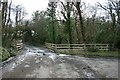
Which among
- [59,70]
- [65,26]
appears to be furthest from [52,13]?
[59,70]

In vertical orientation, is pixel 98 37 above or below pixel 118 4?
below

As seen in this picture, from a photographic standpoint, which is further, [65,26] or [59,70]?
[65,26]

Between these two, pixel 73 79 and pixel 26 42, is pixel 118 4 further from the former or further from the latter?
pixel 26 42

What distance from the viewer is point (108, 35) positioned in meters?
26.6

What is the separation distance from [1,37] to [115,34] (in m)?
12.1

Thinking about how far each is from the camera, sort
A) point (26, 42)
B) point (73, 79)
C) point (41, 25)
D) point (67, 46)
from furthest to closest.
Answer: point (26, 42), point (41, 25), point (67, 46), point (73, 79)

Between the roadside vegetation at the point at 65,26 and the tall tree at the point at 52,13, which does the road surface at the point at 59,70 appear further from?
the tall tree at the point at 52,13

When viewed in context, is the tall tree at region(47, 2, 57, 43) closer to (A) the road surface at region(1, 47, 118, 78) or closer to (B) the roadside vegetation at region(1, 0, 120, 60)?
(B) the roadside vegetation at region(1, 0, 120, 60)

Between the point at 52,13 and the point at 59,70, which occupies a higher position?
the point at 52,13

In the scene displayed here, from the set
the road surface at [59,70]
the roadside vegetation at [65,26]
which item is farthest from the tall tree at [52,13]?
the road surface at [59,70]

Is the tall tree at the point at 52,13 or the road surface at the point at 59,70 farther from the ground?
the tall tree at the point at 52,13

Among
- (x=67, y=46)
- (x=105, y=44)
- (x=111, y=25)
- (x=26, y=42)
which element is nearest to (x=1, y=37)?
(x=67, y=46)

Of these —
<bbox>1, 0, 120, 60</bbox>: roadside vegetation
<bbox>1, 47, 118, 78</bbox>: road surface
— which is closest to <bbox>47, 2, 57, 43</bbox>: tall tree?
<bbox>1, 0, 120, 60</bbox>: roadside vegetation

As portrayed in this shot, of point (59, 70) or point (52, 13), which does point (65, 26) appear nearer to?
point (52, 13)
